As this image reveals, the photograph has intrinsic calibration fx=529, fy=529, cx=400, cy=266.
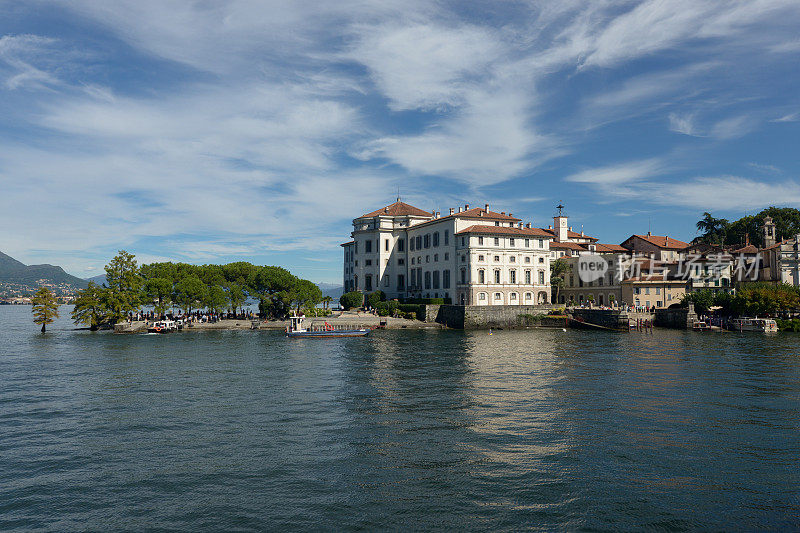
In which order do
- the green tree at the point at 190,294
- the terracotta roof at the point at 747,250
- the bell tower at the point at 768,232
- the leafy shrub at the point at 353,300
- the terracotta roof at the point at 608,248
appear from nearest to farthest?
the green tree at the point at 190,294, the terracotta roof at the point at 747,250, the leafy shrub at the point at 353,300, the bell tower at the point at 768,232, the terracotta roof at the point at 608,248

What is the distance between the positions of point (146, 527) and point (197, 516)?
138 centimetres

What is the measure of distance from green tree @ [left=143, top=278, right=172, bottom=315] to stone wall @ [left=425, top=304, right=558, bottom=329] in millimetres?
42286

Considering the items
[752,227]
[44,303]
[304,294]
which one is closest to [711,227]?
[752,227]

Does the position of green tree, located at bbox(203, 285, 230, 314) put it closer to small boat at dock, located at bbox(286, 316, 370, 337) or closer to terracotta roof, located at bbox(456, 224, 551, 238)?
small boat at dock, located at bbox(286, 316, 370, 337)

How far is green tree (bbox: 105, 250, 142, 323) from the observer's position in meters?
83.1

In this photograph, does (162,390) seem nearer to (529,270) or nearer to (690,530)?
(690,530)

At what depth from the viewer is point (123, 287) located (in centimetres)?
8488

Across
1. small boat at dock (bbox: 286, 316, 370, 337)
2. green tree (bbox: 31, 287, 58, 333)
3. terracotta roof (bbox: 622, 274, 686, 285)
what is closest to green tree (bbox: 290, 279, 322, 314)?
small boat at dock (bbox: 286, 316, 370, 337)

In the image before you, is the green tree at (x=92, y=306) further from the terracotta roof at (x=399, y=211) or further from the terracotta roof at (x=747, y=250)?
the terracotta roof at (x=747, y=250)

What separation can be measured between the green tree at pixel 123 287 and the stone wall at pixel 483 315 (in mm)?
46839

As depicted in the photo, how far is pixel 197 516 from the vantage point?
15844 millimetres

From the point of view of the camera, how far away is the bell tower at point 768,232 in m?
103

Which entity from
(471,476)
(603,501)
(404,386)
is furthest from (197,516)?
(404,386)

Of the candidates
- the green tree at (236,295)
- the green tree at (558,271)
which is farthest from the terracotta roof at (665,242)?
the green tree at (236,295)
